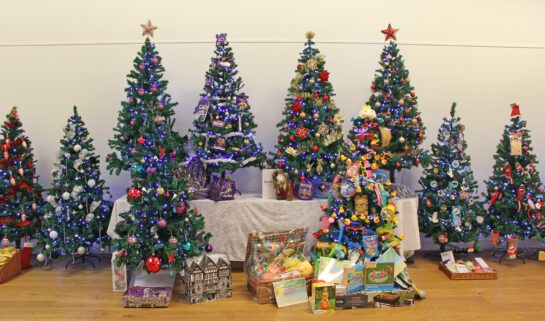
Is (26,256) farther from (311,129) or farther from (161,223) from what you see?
(311,129)


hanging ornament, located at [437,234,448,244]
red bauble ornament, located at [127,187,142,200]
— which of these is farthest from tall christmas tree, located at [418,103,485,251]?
red bauble ornament, located at [127,187,142,200]

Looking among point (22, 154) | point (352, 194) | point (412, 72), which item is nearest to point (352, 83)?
point (412, 72)

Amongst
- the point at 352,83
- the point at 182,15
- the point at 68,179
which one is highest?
the point at 182,15

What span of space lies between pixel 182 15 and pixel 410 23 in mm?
2675

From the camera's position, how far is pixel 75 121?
16.6ft

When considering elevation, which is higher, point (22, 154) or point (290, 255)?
point (22, 154)

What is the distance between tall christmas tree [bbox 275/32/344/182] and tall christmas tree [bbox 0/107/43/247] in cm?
256

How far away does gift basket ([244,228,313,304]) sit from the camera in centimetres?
422

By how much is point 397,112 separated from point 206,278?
258 centimetres

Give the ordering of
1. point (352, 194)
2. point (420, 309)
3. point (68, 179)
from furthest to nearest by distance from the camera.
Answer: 1. point (68, 179)
2. point (352, 194)
3. point (420, 309)

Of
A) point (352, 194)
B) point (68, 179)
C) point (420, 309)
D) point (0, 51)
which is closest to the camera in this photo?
point (420, 309)

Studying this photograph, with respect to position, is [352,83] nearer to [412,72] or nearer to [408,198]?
[412,72]

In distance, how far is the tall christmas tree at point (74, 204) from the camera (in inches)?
193

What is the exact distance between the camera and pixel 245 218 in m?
4.97
